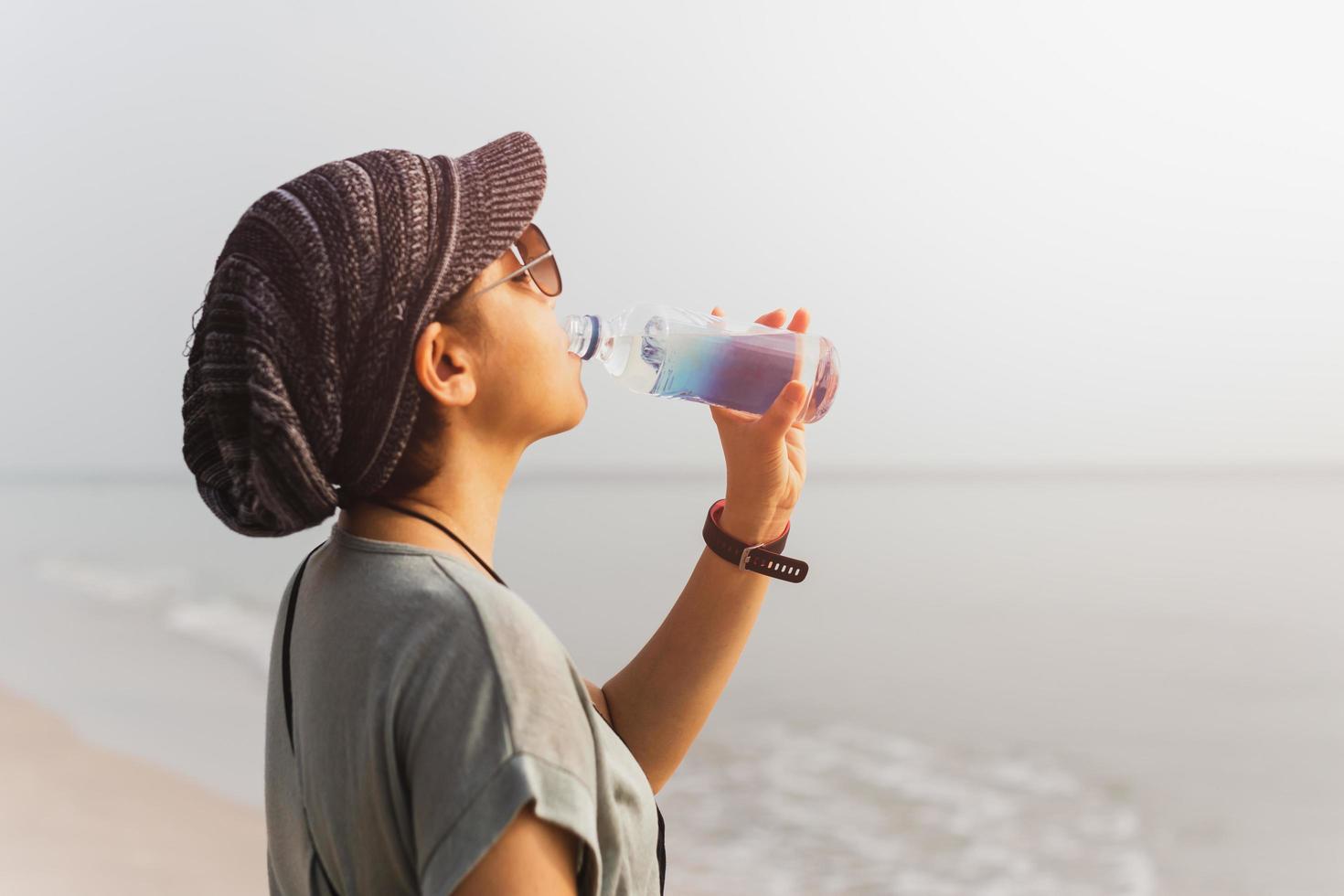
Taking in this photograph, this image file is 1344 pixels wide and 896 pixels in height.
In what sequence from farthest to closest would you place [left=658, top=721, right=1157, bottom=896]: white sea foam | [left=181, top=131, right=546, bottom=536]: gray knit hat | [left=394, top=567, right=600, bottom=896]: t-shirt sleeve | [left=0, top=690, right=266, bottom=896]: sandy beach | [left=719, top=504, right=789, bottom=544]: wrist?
1. [left=658, top=721, right=1157, bottom=896]: white sea foam
2. [left=0, top=690, right=266, bottom=896]: sandy beach
3. [left=719, top=504, right=789, bottom=544]: wrist
4. [left=181, top=131, right=546, bottom=536]: gray knit hat
5. [left=394, top=567, right=600, bottom=896]: t-shirt sleeve

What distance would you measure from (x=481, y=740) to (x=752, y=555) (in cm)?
52

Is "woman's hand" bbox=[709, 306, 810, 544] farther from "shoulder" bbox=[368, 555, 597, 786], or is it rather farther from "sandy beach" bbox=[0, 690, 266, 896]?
"sandy beach" bbox=[0, 690, 266, 896]

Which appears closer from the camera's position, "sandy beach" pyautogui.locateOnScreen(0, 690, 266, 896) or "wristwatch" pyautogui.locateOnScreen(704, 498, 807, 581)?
"wristwatch" pyautogui.locateOnScreen(704, 498, 807, 581)

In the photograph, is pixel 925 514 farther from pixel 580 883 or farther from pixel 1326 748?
pixel 580 883

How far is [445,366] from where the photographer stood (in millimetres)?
914

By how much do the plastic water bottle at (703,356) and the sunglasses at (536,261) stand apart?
0.28 metres

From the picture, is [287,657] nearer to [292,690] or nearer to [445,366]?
[292,690]

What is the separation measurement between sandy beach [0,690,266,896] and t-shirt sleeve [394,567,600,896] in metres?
2.43

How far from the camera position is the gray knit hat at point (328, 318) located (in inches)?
33.1

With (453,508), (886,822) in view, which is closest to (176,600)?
(886,822)

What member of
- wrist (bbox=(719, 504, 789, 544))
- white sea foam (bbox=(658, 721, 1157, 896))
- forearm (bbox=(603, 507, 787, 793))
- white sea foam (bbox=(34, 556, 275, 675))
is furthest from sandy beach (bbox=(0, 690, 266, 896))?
wrist (bbox=(719, 504, 789, 544))

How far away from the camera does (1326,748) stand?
405 cm

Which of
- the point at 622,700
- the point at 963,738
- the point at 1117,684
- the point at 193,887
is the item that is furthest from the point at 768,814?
the point at 622,700

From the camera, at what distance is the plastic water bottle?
130 cm
